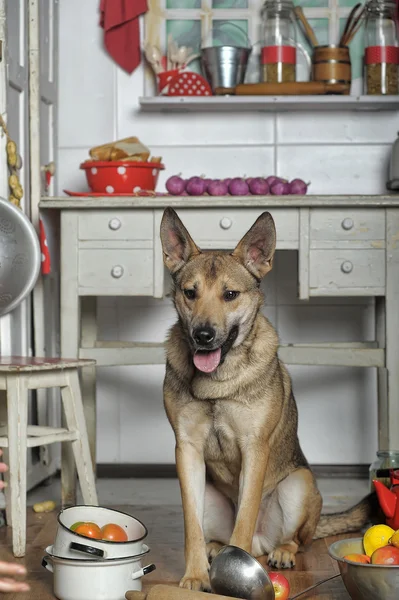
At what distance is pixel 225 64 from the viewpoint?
14.0ft

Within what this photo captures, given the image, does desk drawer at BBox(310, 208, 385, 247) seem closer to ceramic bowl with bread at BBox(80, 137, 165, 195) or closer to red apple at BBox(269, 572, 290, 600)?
ceramic bowl with bread at BBox(80, 137, 165, 195)

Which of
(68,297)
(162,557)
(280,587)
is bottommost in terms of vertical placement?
(162,557)

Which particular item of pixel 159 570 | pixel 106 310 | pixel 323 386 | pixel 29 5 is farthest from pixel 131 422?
pixel 29 5

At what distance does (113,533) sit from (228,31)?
2886mm

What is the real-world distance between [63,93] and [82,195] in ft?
3.20

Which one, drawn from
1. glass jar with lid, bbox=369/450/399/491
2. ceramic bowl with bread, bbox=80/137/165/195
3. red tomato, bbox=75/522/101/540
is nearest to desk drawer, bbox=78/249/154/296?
ceramic bowl with bread, bbox=80/137/165/195

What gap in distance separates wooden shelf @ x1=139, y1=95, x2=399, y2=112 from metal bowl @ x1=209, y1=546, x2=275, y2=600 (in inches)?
99.1

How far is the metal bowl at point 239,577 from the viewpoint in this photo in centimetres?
229

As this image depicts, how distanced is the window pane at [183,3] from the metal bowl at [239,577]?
3.02 metres

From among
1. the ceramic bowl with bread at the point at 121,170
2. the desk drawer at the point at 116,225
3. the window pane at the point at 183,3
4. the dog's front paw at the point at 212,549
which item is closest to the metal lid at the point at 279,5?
the window pane at the point at 183,3

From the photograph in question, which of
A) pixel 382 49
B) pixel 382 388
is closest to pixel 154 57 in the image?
pixel 382 49

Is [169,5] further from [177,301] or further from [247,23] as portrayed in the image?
[177,301]

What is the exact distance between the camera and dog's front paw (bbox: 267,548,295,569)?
281 cm

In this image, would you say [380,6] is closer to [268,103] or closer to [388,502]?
[268,103]
